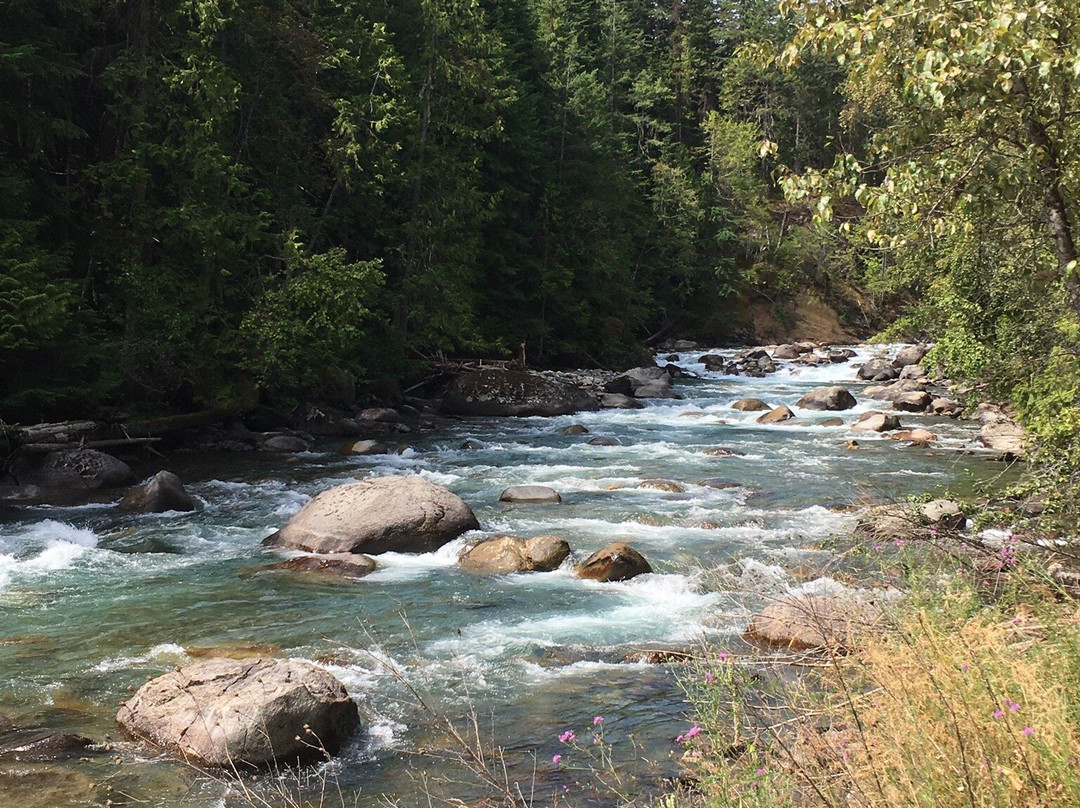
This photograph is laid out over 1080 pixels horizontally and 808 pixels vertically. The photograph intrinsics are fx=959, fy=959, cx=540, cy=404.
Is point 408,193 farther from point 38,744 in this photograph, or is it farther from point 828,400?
point 38,744

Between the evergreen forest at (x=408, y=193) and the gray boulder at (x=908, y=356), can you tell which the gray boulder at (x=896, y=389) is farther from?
the evergreen forest at (x=408, y=193)

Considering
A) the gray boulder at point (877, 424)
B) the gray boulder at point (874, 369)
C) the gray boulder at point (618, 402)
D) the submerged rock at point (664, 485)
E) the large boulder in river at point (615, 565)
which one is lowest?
the gray boulder at point (874, 369)

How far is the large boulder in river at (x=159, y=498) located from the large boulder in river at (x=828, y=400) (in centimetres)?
1712

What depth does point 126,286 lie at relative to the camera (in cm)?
1752

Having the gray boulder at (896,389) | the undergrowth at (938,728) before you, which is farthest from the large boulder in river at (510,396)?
the undergrowth at (938,728)

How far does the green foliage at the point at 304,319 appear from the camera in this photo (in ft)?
61.4

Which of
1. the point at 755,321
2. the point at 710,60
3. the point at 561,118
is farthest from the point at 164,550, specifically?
the point at 710,60

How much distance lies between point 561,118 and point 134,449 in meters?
22.7

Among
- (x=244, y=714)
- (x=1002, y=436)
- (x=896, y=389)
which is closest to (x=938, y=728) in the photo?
(x=244, y=714)

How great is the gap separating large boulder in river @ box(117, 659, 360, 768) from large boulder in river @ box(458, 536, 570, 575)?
4.10 meters

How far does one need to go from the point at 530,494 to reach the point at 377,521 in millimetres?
3254

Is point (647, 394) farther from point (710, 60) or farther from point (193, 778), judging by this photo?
point (710, 60)

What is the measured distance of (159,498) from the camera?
13.3 metres

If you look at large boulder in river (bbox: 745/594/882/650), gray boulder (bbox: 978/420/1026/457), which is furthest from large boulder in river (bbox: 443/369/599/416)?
large boulder in river (bbox: 745/594/882/650)
